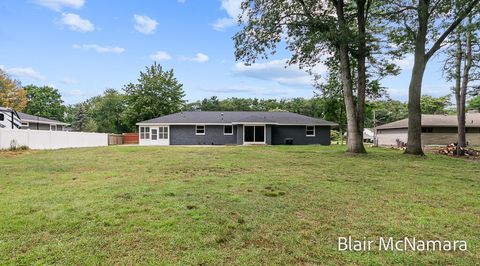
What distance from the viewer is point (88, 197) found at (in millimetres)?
5094

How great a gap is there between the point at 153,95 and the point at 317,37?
94.7 feet

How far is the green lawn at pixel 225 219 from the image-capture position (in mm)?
2867

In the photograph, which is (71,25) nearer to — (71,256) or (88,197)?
(88,197)

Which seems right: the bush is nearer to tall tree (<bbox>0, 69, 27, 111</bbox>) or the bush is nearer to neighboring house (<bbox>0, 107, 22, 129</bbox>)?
neighboring house (<bbox>0, 107, 22, 129</bbox>)

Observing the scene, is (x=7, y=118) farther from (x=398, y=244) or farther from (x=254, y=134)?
(x=398, y=244)

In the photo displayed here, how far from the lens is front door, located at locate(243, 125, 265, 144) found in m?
27.1

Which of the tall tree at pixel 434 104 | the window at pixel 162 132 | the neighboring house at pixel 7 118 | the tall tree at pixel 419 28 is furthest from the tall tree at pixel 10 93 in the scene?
the tall tree at pixel 434 104

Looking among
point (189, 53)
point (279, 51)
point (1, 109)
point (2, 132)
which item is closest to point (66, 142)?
point (1, 109)

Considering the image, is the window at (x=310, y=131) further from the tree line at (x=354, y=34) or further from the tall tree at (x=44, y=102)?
the tall tree at (x=44, y=102)

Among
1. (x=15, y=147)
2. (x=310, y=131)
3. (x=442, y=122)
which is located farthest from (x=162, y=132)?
(x=442, y=122)

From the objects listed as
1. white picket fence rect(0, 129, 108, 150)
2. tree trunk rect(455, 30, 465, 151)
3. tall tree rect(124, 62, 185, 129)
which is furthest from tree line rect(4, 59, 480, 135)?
white picket fence rect(0, 129, 108, 150)

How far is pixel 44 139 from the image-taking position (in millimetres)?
20281

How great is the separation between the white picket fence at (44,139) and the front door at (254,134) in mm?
14399

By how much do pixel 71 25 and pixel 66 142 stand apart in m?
9.15
